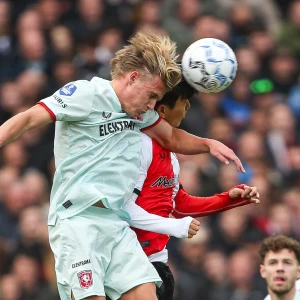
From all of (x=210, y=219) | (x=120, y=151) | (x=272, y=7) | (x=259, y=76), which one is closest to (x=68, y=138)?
(x=120, y=151)

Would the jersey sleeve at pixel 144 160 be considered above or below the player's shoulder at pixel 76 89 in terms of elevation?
below

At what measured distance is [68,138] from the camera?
6.71 m

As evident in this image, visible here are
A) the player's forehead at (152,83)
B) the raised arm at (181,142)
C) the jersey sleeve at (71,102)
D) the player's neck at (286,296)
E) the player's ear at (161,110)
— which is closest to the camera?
the jersey sleeve at (71,102)

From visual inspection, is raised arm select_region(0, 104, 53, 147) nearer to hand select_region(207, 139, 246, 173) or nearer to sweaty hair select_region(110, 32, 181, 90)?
sweaty hair select_region(110, 32, 181, 90)

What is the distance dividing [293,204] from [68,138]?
5280 millimetres

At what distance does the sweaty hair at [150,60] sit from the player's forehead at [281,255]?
7.45 ft

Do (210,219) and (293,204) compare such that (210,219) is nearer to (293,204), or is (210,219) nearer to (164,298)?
(293,204)

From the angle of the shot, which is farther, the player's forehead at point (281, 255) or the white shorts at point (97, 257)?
the player's forehead at point (281, 255)

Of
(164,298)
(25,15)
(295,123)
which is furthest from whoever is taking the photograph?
(25,15)

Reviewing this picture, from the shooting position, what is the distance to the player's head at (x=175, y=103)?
23.5 ft

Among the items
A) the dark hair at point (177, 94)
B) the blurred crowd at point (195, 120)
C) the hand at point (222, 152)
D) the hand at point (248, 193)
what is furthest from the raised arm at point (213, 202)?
the blurred crowd at point (195, 120)

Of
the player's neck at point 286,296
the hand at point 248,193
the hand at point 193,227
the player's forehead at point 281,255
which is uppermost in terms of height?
the hand at point 248,193

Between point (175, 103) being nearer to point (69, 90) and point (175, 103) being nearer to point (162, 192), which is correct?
point (162, 192)

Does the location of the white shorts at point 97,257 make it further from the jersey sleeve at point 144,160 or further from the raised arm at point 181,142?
the raised arm at point 181,142
